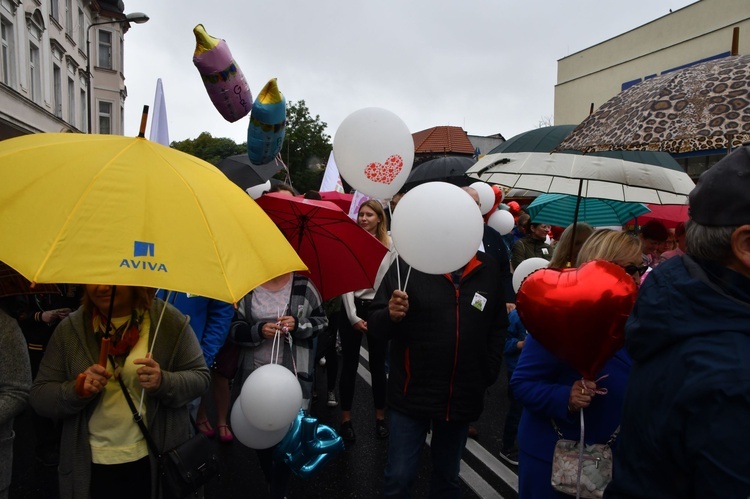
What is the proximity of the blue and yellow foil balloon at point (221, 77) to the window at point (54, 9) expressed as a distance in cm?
2115

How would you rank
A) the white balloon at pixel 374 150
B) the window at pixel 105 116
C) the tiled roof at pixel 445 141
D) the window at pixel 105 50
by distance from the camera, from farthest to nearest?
1. the window at pixel 105 50
2. the window at pixel 105 116
3. the tiled roof at pixel 445 141
4. the white balloon at pixel 374 150

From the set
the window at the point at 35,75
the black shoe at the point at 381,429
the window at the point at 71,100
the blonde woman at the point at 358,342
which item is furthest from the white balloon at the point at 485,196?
the window at the point at 71,100

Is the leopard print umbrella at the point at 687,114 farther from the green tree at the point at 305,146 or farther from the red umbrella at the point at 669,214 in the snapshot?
the green tree at the point at 305,146

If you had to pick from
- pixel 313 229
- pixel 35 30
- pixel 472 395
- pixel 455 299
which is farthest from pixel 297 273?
pixel 35 30

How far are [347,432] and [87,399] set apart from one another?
2740mm

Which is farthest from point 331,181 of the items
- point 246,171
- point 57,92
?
point 57,92

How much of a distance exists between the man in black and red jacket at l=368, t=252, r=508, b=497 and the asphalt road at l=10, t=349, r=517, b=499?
94 cm

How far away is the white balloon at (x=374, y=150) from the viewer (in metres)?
3.11

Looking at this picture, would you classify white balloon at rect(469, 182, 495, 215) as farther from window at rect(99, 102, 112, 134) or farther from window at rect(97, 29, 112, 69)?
window at rect(97, 29, 112, 69)

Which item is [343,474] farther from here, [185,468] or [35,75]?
[35,75]

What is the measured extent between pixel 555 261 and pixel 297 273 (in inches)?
61.3

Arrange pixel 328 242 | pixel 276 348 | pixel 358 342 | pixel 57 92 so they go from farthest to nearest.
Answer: pixel 57 92
pixel 358 342
pixel 328 242
pixel 276 348

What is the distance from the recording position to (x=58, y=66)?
2152 centimetres

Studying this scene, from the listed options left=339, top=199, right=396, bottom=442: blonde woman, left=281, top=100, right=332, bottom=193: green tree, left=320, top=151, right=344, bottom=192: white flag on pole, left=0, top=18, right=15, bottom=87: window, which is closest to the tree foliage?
left=281, top=100, right=332, bottom=193: green tree
